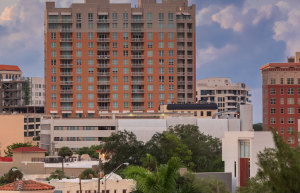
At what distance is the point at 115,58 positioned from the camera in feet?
560

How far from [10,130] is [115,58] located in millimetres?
40941

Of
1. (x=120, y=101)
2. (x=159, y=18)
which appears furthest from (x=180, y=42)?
(x=120, y=101)

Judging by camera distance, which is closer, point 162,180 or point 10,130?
point 162,180

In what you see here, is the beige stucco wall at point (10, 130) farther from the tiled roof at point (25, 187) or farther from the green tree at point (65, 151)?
the tiled roof at point (25, 187)

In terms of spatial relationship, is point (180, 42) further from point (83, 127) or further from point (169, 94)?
point (83, 127)

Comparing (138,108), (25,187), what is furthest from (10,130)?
(25,187)

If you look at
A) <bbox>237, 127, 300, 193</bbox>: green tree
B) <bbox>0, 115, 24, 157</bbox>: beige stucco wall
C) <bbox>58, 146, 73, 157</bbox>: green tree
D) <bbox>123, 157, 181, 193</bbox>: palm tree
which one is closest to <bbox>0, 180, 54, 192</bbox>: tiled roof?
<bbox>123, 157, 181, 193</bbox>: palm tree

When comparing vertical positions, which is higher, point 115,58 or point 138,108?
point 115,58

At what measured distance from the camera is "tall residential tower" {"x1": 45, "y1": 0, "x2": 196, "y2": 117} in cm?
16838

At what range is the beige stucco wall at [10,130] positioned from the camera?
162 meters

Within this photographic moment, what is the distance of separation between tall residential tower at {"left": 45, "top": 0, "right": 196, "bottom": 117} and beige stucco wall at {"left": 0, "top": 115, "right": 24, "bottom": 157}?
1012 cm

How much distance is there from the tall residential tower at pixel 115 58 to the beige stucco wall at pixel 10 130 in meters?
10.1

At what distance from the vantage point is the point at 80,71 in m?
170

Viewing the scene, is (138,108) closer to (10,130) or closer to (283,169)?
(10,130)
